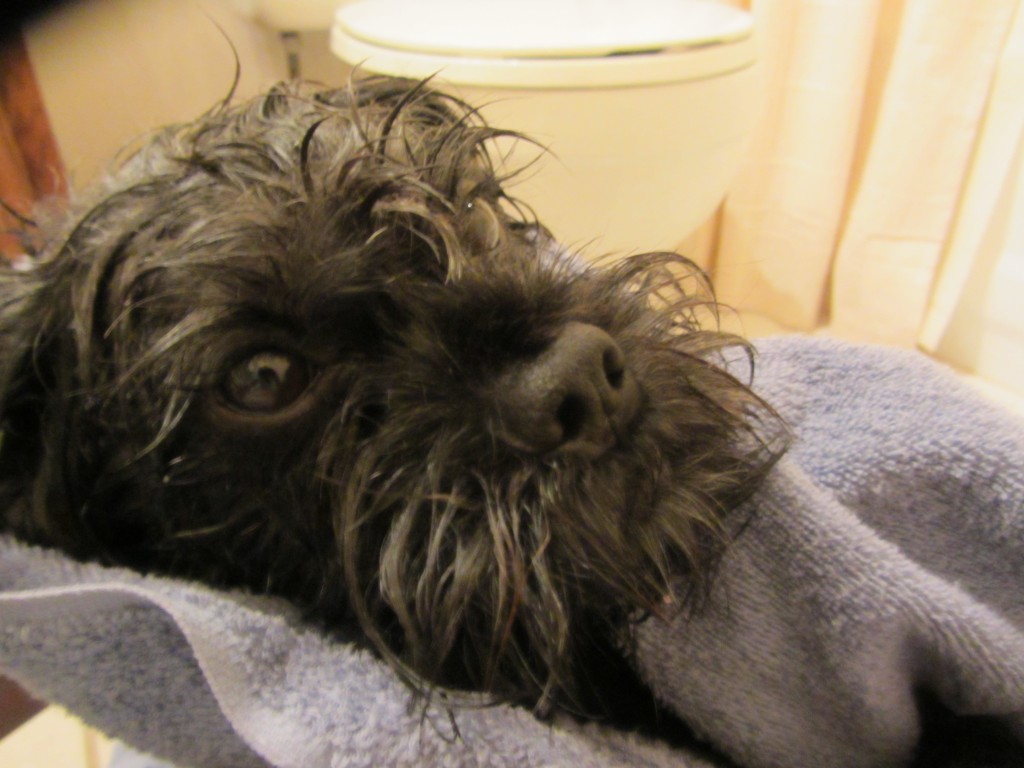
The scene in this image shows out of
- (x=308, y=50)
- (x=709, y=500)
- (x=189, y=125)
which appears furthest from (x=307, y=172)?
(x=308, y=50)

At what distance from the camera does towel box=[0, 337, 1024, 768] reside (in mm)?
660

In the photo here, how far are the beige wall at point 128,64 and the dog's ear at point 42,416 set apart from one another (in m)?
1.11

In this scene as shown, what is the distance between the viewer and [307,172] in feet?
2.60

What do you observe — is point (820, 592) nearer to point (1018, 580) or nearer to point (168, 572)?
point (1018, 580)

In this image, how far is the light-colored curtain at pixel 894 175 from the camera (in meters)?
2.04

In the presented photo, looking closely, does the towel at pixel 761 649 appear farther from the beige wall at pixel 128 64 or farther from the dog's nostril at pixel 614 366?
the beige wall at pixel 128 64

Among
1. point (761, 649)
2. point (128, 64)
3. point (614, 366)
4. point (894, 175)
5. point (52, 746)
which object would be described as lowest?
point (52, 746)

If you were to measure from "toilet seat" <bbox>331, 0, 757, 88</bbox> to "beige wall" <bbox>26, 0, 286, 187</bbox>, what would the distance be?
1.65ft

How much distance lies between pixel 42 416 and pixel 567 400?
54 cm

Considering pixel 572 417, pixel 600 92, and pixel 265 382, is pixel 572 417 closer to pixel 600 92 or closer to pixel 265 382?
→ pixel 265 382

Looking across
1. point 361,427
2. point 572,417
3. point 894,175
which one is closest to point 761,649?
point 572,417

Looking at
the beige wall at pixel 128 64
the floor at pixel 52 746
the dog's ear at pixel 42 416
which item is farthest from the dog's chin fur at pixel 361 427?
the beige wall at pixel 128 64

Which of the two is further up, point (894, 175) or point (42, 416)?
point (42, 416)

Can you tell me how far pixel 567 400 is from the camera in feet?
2.13
